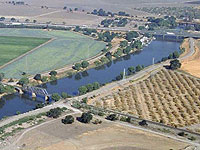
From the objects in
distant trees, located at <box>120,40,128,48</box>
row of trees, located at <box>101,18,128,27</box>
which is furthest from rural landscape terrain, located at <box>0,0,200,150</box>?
distant trees, located at <box>120,40,128,48</box>

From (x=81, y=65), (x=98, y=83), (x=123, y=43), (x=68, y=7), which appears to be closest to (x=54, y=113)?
(x=98, y=83)

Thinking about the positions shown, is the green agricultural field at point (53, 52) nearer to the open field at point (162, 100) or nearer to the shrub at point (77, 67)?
the shrub at point (77, 67)

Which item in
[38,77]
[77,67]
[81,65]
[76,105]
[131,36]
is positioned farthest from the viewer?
[131,36]

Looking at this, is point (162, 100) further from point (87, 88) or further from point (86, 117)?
point (86, 117)

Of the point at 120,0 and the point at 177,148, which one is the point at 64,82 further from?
the point at 120,0

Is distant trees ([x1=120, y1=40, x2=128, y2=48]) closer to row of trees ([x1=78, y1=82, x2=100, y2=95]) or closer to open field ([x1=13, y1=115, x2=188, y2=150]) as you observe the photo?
row of trees ([x1=78, y1=82, x2=100, y2=95])

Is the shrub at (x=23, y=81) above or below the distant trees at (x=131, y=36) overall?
below

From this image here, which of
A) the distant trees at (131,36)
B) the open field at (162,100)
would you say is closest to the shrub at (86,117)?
the open field at (162,100)
